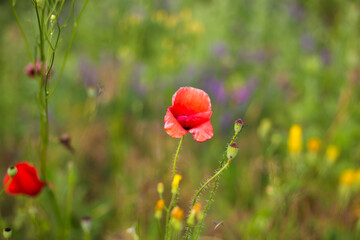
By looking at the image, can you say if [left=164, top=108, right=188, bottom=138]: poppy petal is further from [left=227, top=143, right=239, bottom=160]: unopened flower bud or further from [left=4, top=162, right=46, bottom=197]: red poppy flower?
[left=4, top=162, right=46, bottom=197]: red poppy flower

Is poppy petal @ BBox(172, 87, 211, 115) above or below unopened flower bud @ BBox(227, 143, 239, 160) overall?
above

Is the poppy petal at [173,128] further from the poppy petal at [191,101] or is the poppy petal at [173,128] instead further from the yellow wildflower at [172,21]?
the yellow wildflower at [172,21]

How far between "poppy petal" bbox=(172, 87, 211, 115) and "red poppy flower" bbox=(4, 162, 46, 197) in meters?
0.45

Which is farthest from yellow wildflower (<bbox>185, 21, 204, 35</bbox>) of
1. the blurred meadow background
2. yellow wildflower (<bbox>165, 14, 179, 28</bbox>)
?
the blurred meadow background

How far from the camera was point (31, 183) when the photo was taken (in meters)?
0.96

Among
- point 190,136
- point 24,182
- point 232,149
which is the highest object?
point 232,149

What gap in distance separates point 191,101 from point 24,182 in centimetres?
52

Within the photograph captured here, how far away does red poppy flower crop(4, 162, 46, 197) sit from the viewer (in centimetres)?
93

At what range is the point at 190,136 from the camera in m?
2.12

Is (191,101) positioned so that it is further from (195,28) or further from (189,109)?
(195,28)

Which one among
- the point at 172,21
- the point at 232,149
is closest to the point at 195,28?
the point at 172,21

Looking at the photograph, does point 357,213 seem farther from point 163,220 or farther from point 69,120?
point 69,120

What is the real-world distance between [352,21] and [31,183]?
191 centimetres

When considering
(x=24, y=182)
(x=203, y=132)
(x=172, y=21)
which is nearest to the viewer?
(x=203, y=132)
